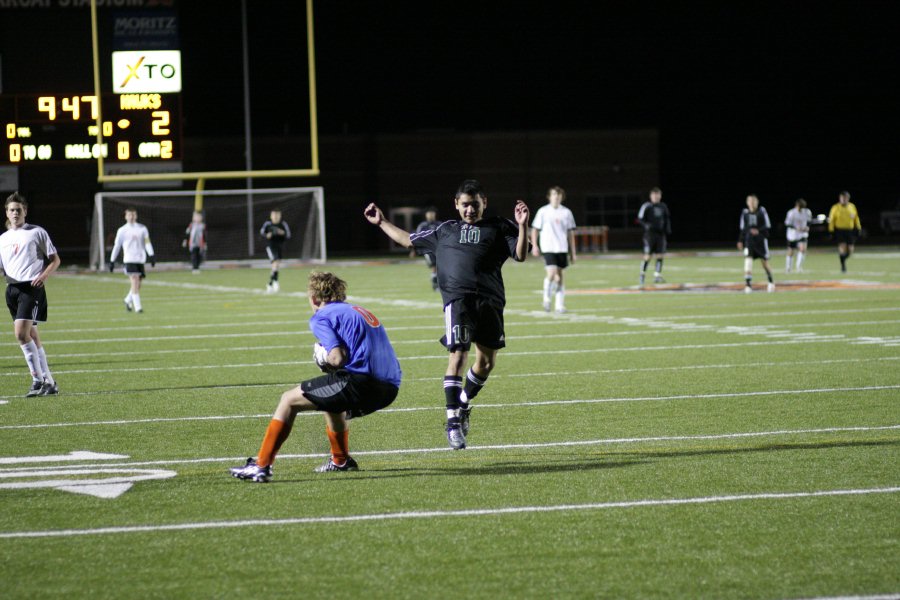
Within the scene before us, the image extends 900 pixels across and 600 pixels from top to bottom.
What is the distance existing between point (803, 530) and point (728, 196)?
202ft

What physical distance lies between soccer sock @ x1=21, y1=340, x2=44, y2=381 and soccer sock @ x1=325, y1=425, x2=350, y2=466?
504cm

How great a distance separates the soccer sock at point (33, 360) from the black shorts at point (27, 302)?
9.1 inches

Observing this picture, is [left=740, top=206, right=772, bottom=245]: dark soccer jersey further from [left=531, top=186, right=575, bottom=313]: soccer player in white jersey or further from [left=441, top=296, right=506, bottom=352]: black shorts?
[left=441, top=296, right=506, bottom=352]: black shorts

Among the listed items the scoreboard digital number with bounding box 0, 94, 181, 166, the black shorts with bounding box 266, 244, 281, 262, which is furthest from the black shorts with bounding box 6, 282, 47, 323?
the scoreboard digital number with bounding box 0, 94, 181, 166

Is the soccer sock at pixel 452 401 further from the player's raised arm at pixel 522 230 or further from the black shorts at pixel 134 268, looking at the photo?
the black shorts at pixel 134 268

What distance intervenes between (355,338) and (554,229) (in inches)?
532

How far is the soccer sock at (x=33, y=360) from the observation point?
1181 cm

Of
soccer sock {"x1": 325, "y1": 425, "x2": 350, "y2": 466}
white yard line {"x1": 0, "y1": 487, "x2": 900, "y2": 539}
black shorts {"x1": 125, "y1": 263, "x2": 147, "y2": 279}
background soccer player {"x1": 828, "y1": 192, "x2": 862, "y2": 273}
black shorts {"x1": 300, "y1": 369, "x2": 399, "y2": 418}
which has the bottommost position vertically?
white yard line {"x1": 0, "y1": 487, "x2": 900, "y2": 539}

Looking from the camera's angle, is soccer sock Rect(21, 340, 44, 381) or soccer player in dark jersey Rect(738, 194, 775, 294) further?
soccer player in dark jersey Rect(738, 194, 775, 294)

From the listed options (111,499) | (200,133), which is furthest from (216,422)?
(200,133)

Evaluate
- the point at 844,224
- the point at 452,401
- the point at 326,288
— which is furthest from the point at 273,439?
the point at 844,224

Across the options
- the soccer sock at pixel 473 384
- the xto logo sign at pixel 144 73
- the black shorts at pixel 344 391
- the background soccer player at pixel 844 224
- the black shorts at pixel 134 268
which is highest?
the xto logo sign at pixel 144 73

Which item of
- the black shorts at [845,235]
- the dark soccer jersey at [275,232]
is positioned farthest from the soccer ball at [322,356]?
the black shorts at [845,235]

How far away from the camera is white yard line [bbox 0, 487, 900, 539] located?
6316mm
